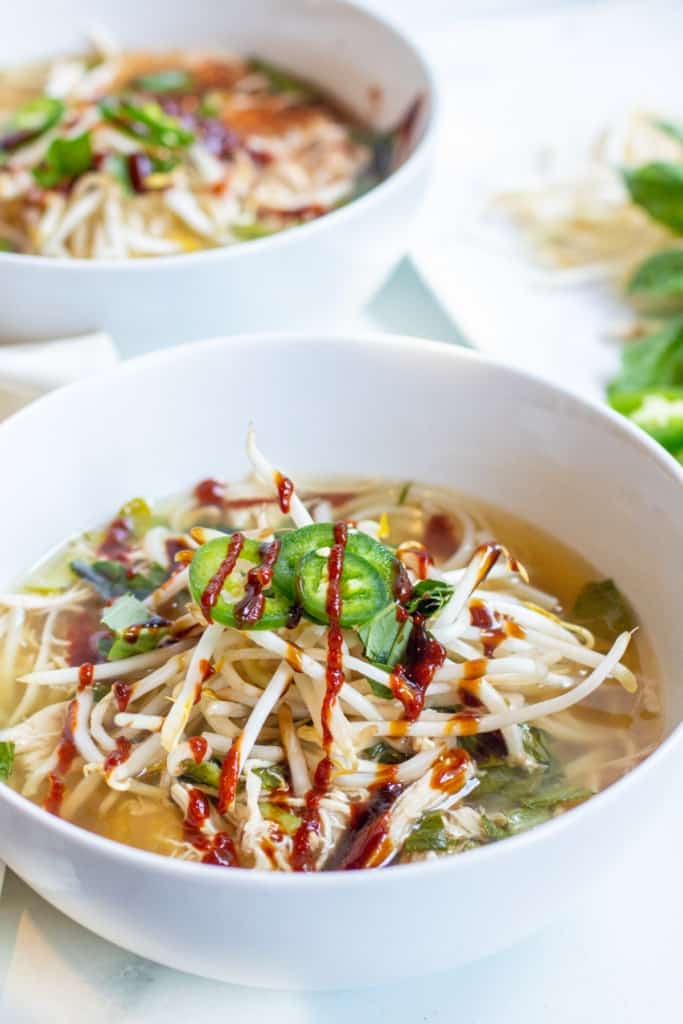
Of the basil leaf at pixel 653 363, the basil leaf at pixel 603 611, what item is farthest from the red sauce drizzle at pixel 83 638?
the basil leaf at pixel 653 363

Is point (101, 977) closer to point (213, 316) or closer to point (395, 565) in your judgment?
point (395, 565)

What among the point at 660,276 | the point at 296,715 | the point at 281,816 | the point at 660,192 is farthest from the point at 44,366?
the point at 660,192

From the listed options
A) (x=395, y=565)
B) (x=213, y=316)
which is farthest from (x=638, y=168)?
(x=395, y=565)

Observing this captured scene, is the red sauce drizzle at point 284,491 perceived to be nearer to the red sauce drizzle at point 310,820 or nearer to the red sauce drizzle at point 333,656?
the red sauce drizzle at point 333,656

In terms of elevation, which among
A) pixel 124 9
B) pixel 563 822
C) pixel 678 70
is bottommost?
pixel 124 9

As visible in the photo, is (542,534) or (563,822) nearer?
(563,822)

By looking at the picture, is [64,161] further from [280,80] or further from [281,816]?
[281,816]

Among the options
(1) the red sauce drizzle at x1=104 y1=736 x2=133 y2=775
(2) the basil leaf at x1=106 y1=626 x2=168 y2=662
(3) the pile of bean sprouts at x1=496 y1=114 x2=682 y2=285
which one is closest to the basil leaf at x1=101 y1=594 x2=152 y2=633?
(2) the basil leaf at x1=106 y1=626 x2=168 y2=662
